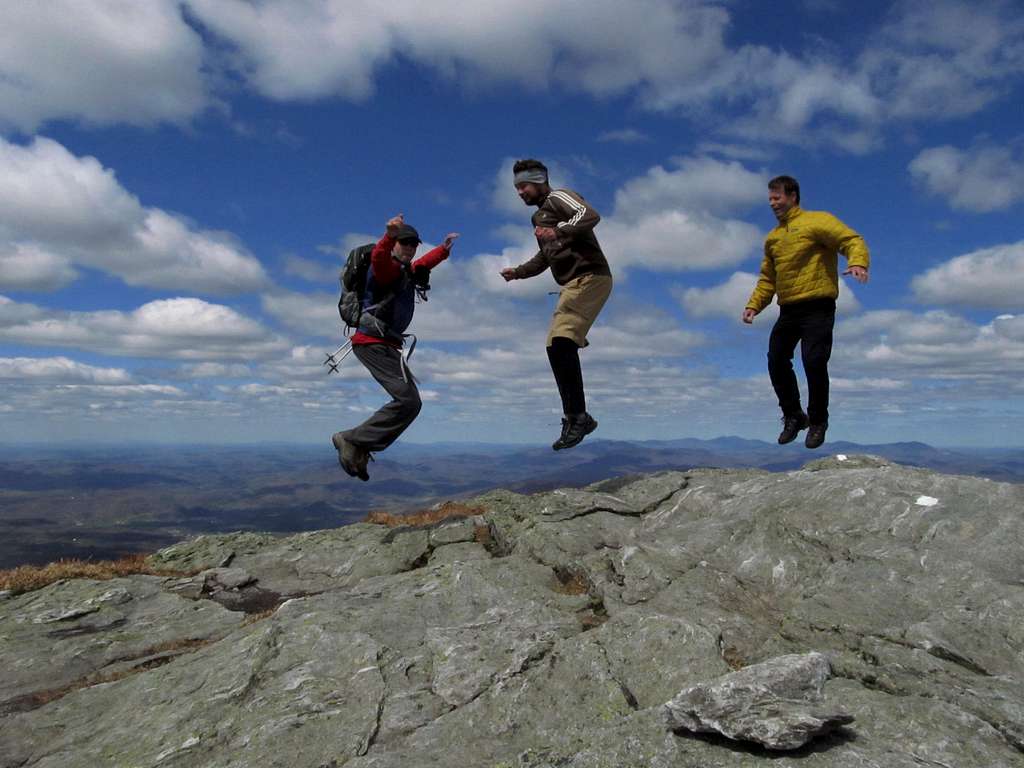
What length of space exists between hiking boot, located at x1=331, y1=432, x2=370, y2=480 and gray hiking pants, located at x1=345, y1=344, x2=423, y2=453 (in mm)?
110

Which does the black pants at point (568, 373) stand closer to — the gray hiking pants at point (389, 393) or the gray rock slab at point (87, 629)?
the gray hiking pants at point (389, 393)

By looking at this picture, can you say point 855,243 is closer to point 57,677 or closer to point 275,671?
point 275,671

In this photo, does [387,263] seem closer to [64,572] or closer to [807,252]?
[807,252]

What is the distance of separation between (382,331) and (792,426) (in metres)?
8.57

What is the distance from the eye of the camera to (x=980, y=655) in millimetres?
5926

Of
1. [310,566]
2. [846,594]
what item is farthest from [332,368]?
[846,594]

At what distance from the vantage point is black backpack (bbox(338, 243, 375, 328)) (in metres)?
11.1

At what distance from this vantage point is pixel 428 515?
557 inches

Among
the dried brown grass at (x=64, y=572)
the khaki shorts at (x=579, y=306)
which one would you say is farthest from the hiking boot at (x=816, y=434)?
the dried brown grass at (x=64, y=572)

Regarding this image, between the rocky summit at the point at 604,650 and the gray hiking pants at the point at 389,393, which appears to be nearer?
the rocky summit at the point at 604,650

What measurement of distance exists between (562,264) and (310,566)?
8317mm

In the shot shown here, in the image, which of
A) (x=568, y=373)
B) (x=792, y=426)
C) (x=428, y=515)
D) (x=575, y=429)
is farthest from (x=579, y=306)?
(x=428, y=515)

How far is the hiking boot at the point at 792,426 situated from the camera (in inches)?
450

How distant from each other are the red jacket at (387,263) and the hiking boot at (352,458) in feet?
7.13
